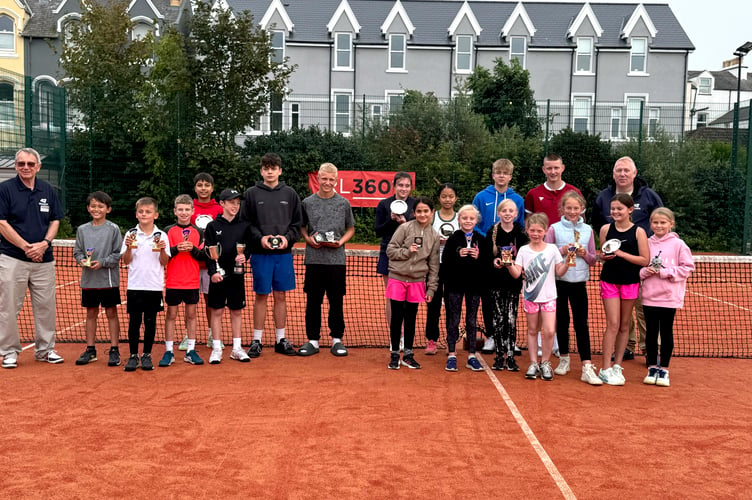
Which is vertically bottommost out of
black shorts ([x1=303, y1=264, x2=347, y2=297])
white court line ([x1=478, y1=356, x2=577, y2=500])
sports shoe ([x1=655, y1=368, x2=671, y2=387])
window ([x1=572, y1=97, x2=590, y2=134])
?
white court line ([x1=478, y1=356, x2=577, y2=500])

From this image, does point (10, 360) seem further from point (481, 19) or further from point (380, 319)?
point (481, 19)

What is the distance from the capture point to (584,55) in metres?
32.8

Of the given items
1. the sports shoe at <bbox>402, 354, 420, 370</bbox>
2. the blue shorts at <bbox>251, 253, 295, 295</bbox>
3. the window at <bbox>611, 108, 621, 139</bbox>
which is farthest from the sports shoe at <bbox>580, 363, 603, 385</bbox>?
the window at <bbox>611, 108, 621, 139</bbox>

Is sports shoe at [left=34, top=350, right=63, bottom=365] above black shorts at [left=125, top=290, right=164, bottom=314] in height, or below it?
below

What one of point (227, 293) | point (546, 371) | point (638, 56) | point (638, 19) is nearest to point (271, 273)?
point (227, 293)

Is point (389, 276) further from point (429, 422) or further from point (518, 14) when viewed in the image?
point (518, 14)

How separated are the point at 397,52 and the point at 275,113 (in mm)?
14525

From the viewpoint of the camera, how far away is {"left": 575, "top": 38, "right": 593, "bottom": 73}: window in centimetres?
3266

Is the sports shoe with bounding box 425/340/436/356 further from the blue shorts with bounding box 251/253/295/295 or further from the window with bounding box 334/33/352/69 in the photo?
the window with bounding box 334/33/352/69

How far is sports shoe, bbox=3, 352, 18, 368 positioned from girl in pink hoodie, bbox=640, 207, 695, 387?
5775 mm

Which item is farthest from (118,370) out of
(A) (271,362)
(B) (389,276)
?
(B) (389,276)

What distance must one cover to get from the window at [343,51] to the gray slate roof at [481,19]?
514 mm

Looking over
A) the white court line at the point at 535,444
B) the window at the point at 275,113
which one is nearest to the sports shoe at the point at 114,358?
the white court line at the point at 535,444

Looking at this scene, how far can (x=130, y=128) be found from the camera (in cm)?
1727
